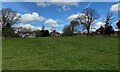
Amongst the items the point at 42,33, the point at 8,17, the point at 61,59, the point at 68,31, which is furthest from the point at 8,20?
the point at 61,59

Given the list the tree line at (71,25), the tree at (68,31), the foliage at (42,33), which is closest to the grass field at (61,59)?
the tree line at (71,25)

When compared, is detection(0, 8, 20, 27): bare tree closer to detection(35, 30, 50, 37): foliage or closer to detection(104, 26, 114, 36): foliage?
detection(35, 30, 50, 37): foliage

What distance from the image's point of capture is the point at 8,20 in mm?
67812

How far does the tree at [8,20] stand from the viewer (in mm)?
61125

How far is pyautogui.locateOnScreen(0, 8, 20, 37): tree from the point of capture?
201 feet

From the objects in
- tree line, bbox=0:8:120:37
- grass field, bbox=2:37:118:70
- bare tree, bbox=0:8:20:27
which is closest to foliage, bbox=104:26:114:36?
tree line, bbox=0:8:120:37

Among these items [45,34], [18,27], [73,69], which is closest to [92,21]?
[45,34]

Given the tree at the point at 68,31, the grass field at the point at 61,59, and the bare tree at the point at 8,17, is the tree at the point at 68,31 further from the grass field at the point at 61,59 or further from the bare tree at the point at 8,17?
the grass field at the point at 61,59

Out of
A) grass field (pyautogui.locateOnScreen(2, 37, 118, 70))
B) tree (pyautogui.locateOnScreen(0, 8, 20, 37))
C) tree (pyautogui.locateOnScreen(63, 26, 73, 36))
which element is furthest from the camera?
tree (pyautogui.locateOnScreen(63, 26, 73, 36))

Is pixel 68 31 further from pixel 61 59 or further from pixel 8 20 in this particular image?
pixel 61 59

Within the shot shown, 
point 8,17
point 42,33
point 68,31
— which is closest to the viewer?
point 8,17

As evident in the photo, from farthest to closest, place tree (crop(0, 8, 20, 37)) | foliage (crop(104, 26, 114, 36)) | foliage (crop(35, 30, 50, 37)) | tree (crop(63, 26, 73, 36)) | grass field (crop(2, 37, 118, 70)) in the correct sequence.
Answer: tree (crop(63, 26, 73, 36)), foliage (crop(35, 30, 50, 37)), foliage (crop(104, 26, 114, 36)), tree (crop(0, 8, 20, 37)), grass field (crop(2, 37, 118, 70))

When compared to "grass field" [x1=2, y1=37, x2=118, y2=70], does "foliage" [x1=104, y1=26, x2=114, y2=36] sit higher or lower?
higher

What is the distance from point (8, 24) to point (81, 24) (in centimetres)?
2487
